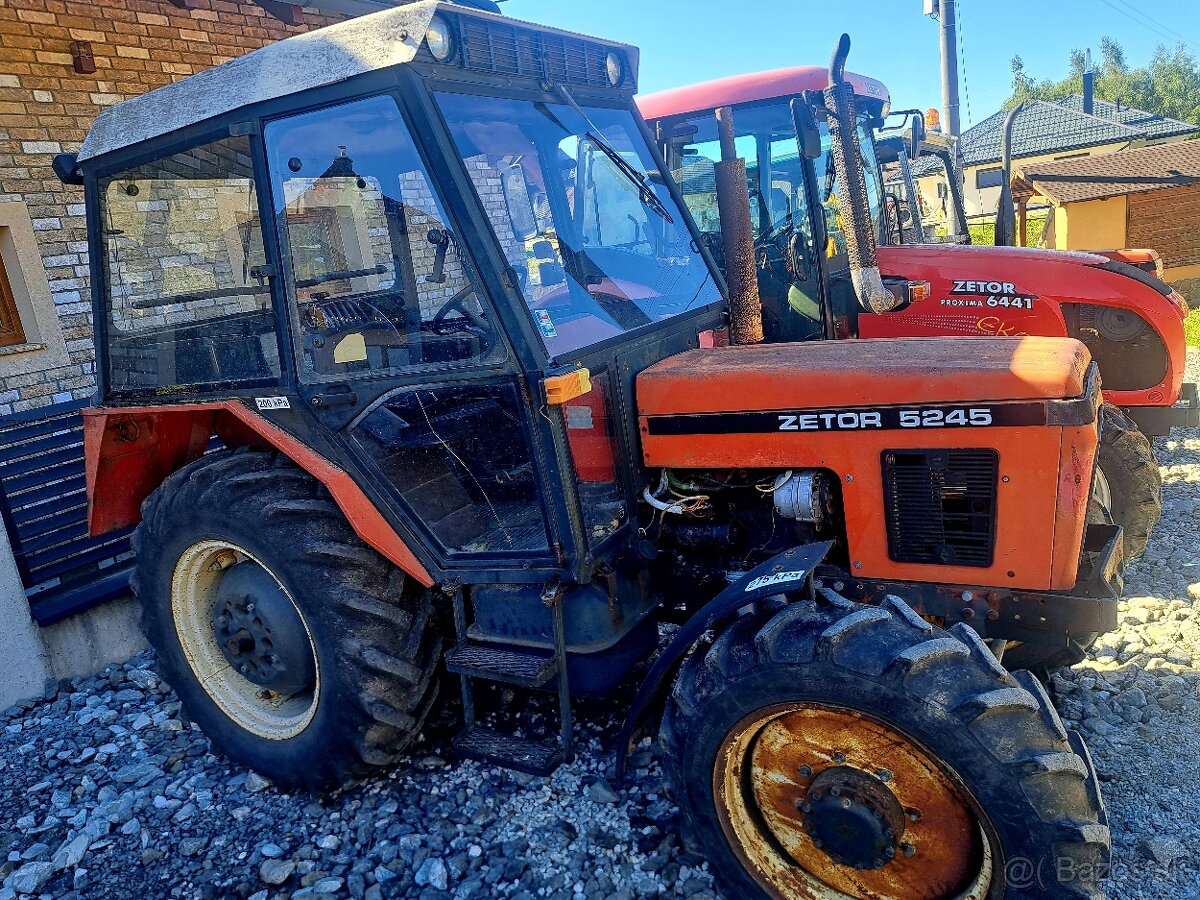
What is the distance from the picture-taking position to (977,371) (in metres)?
2.38

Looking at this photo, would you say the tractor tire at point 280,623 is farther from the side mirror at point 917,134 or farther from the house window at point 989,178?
the house window at point 989,178

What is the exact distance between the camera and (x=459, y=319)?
8.46 ft

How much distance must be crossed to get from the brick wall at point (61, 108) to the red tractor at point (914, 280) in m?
3.13

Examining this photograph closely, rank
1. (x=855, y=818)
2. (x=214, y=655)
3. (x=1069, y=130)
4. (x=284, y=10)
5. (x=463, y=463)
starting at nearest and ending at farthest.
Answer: (x=855, y=818), (x=463, y=463), (x=214, y=655), (x=284, y=10), (x=1069, y=130)

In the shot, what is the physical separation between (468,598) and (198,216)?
1558 mm

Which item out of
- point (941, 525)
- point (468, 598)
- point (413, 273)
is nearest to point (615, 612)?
point (468, 598)

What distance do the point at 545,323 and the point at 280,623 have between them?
4.77 ft

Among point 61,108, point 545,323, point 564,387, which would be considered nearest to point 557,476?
point 564,387

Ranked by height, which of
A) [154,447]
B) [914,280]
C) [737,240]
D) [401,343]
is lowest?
[154,447]

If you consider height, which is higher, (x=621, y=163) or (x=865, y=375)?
(x=621, y=163)

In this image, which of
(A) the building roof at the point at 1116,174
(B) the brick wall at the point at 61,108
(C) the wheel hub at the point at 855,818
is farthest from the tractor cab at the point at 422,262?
(A) the building roof at the point at 1116,174

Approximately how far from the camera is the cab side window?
2.52m

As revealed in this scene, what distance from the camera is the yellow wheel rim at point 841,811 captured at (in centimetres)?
210

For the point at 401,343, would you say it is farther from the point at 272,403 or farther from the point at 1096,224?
the point at 1096,224
